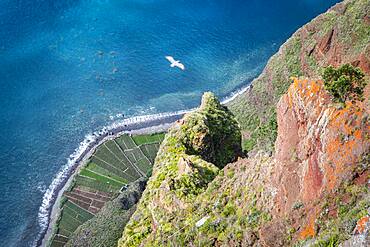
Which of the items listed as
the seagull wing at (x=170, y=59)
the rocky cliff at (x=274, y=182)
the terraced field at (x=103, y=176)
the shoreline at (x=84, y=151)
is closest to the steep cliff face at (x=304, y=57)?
the rocky cliff at (x=274, y=182)

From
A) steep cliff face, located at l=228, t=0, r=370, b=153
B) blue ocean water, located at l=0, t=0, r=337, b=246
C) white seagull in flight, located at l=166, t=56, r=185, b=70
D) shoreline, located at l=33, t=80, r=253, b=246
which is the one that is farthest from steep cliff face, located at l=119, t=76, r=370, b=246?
white seagull in flight, located at l=166, t=56, r=185, b=70

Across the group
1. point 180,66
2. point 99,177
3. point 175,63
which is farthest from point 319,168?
point 175,63

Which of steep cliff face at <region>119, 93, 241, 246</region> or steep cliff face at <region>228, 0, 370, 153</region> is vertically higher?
steep cliff face at <region>228, 0, 370, 153</region>

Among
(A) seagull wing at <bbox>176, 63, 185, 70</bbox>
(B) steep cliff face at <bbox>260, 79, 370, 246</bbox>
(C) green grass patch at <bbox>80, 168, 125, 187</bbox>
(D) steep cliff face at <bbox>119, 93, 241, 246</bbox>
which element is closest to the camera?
(B) steep cliff face at <bbox>260, 79, 370, 246</bbox>

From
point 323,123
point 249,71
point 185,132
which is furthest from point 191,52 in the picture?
point 323,123

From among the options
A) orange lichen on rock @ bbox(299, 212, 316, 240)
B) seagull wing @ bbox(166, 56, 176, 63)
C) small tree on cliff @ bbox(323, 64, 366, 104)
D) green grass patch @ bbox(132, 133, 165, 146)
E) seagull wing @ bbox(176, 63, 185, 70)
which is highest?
seagull wing @ bbox(166, 56, 176, 63)

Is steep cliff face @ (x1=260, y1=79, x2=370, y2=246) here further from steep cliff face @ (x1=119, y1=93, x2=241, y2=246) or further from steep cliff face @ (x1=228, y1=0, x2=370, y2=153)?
steep cliff face @ (x1=228, y1=0, x2=370, y2=153)
